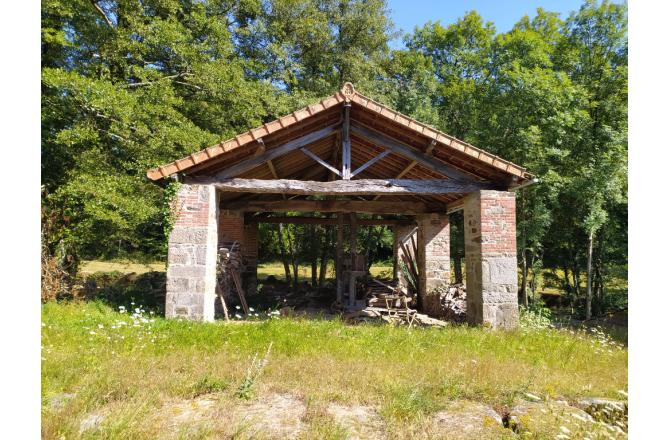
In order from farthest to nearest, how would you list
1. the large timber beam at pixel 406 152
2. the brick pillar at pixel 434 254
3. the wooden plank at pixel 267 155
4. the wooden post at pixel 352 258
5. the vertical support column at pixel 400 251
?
the vertical support column at pixel 400 251
the brick pillar at pixel 434 254
the wooden post at pixel 352 258
the large timber beam at pixel 406 152
the wooden plank at pixel 267 155

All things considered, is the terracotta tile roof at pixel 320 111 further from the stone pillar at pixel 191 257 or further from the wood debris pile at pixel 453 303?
the wood debris pile at pixel 453 303

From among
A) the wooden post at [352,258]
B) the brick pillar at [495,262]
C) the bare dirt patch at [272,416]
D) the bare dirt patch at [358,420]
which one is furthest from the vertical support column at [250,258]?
the bare dirt patch at [358,420]

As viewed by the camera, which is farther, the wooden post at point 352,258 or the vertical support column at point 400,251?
the vertical support column at point 400,251

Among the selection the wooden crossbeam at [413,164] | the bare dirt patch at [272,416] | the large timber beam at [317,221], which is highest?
the wooden crossbeam at [413,164]

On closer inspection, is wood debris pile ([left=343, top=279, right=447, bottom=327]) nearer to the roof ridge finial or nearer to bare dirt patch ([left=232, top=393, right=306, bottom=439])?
the roof ridge finial

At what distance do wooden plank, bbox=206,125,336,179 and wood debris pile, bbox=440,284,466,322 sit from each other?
18.0 feet

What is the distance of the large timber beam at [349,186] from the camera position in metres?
7.03

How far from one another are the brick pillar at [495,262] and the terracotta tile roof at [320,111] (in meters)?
0.66

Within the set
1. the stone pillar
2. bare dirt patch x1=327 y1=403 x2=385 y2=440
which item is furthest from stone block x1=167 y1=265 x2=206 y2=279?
bare dirt patch x1=327 y1=403 x2=385 y2=440

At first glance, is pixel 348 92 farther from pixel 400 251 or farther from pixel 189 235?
pixel 400 251

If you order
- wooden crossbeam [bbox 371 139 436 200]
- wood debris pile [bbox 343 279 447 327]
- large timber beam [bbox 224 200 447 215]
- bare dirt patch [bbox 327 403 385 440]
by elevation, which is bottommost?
wood debris pile [bbox 343 279 447 327]

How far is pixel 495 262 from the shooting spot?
6.94 m

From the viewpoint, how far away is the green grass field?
3.09m

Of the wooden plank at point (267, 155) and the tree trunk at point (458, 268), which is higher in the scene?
the wooden plank at point (267, 155)
